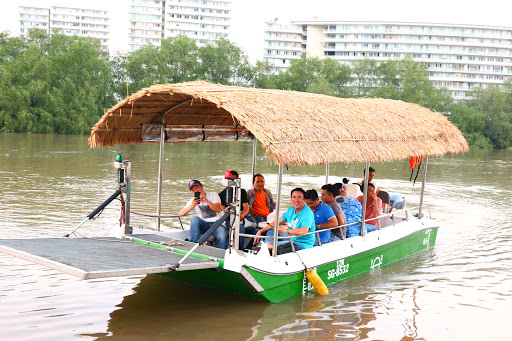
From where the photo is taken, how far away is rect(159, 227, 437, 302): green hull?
24.8 feet

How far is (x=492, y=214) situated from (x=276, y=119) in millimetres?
11658

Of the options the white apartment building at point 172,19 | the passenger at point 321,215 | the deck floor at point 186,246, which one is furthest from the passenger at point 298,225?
the white apartment building at point 172,19

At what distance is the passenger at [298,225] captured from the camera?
8133 millimetres

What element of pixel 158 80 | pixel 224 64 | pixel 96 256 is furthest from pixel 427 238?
pixel 224 64

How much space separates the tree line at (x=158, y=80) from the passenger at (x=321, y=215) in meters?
45.5

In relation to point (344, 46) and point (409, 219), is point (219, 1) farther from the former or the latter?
point (409, 219)

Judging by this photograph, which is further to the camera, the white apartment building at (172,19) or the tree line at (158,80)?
the white apartment building at (172,19)

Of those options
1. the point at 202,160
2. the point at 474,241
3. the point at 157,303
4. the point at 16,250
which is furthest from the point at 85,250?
the point at 202,160

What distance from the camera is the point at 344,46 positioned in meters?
121

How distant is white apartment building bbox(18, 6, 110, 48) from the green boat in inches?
5970

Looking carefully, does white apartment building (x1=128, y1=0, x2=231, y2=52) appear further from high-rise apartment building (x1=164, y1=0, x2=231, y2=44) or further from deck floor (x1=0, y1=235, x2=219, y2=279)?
deck floor (x1=0, y1=235, x2=219, y2=279)

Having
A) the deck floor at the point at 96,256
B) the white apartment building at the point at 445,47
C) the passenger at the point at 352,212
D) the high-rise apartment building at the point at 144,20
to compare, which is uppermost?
the high-rise apartment building at the point at 144,20

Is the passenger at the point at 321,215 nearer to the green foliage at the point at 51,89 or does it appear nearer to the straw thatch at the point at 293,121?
the straw thatch at the point at 293,121

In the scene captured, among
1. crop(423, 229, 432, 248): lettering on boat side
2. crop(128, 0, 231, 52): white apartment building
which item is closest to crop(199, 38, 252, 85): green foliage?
crop(423, 229, 432, 248): lettering on boat side
